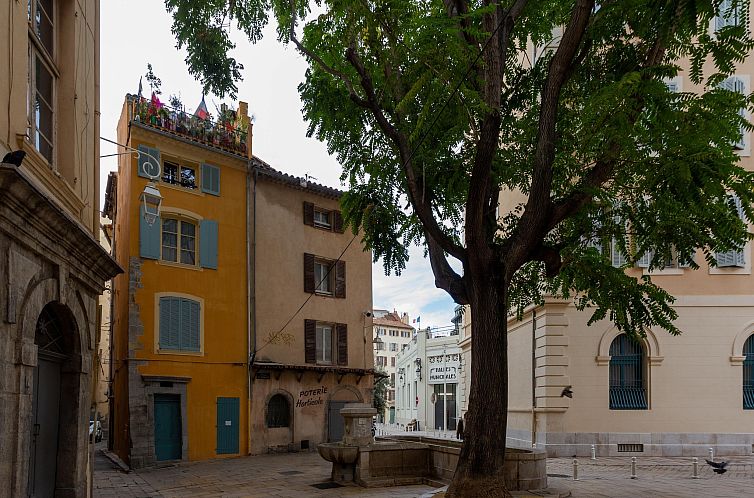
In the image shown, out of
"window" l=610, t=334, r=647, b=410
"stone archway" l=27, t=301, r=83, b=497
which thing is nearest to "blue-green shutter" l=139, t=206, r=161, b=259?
"stone archway" l=27, t=301, r=83, b=497

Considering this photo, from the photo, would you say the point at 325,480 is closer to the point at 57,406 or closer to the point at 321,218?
the point at 57,406

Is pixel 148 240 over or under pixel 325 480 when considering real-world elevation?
over

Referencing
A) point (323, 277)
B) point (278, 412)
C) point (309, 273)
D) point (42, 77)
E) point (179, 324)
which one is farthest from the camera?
point (323, 277)

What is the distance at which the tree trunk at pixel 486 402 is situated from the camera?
10789mm

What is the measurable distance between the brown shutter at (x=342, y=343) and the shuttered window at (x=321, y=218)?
154 inches

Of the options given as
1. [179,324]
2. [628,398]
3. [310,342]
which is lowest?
[628,398]

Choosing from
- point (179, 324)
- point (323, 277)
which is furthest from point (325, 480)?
point (323, 277)

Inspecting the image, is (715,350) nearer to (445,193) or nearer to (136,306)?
(445,193)

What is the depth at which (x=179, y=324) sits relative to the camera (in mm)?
22844

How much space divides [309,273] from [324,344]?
9.60 ft

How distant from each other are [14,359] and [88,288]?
353 centimetres

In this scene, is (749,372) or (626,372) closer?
(749,372)

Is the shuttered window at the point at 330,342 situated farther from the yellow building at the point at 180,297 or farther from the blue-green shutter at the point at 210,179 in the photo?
the blue-green shutter at the point at 210,179

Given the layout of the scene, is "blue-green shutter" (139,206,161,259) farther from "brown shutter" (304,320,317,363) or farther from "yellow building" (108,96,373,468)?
"brown shutter" (304,320,317,363)
